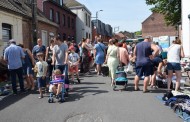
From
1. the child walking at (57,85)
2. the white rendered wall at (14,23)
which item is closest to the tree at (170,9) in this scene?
the white rendered wall at (14,23)

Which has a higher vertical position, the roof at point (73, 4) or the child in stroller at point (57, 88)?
the roof at point (73, 4)

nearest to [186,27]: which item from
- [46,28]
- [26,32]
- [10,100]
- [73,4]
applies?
[26,32]

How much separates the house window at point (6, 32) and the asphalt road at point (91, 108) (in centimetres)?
771

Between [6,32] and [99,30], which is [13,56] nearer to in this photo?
[6,32]

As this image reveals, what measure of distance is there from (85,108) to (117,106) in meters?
0.84

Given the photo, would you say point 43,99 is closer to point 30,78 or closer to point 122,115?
point 30,78

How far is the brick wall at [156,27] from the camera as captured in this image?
62453 millimetres

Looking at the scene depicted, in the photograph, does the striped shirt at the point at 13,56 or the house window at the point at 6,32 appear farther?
the house window at the point at 6,32

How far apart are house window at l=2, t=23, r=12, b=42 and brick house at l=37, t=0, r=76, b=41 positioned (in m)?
13.0

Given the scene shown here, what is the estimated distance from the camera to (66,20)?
39.2m

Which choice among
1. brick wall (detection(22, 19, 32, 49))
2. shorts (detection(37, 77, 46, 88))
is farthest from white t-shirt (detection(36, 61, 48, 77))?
brick wall (detection(22, 19, 32, 49))

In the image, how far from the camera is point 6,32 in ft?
56.0

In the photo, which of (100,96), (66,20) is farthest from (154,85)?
(66,20)

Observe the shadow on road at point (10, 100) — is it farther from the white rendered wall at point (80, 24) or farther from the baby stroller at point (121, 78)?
the white rendered wall at point (80, 24)
